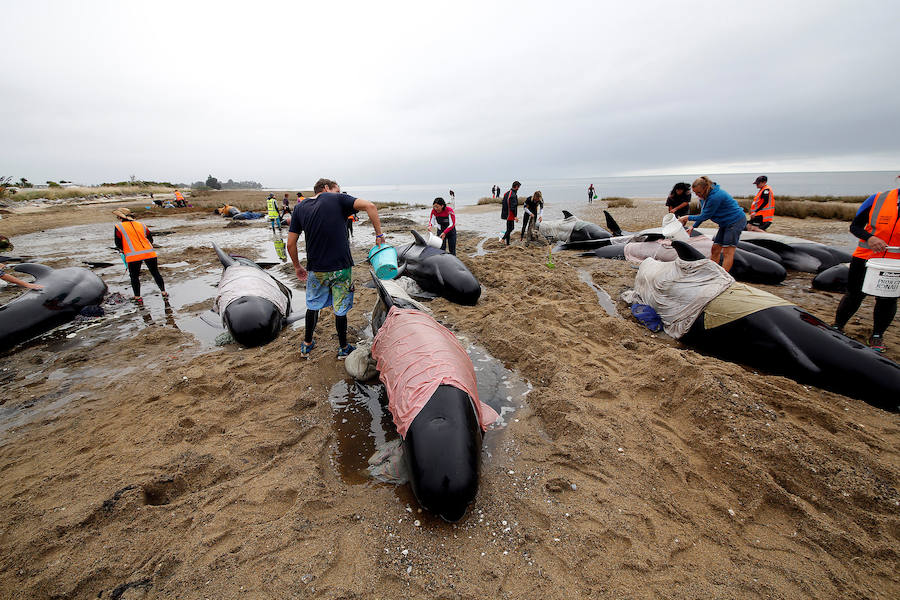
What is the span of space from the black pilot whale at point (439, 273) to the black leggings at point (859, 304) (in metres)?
5.57

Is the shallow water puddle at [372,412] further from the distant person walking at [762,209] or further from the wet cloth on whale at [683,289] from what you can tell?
the distant person walking at [762,209]

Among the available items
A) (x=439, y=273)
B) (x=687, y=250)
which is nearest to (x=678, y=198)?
(x=687, y=250)

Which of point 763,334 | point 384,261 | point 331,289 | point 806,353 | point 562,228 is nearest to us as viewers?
point 806,353

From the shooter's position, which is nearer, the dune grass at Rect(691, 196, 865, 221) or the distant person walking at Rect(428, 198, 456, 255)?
the distant person walking at Rect(428, 198, 456, 255)

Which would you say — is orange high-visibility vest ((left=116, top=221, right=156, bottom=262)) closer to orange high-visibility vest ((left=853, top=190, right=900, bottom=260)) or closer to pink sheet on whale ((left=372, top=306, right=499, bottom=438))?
pink sheet on whale ((left=372, top=306, right=499, bottom=438))

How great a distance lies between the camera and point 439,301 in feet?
25.2

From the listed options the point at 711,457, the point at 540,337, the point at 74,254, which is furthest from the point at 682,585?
the point at 74,254

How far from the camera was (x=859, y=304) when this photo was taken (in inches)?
187

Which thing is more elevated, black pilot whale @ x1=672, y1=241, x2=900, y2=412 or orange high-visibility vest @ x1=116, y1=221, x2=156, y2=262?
orange high-visibility vest @ x1=116, y1=221, x2=156, y2=262

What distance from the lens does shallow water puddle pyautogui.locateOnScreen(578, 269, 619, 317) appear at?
272 inches

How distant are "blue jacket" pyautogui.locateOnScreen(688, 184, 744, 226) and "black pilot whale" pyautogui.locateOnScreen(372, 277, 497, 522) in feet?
19.8

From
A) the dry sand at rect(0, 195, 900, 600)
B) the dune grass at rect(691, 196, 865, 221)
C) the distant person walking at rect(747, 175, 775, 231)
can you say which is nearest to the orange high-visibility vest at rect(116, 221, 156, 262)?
the dry sand at rect(0, 195, 900, 600)

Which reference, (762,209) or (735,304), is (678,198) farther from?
(735,304)

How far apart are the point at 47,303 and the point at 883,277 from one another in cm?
1329
